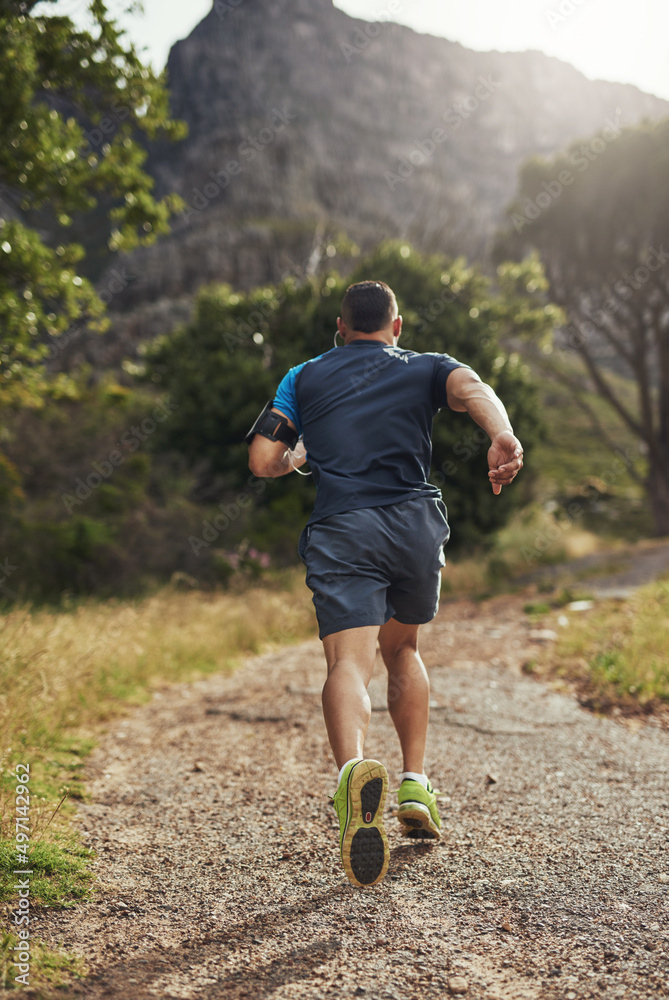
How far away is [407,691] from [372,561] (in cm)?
59

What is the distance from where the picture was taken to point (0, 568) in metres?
9.06

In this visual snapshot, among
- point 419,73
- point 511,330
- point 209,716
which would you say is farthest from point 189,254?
point 419,73

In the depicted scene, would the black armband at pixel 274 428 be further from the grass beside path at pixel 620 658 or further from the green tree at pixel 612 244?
the green tree at pixel 612 244

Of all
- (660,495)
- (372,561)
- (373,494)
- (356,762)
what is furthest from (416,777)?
(660,495)

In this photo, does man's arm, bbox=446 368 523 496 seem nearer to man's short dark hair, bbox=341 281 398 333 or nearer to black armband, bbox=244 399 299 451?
man's short dark hair, bbox=341 281 398 333

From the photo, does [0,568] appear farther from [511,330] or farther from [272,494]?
[511,330]

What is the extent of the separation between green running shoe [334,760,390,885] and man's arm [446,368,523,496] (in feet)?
3.20

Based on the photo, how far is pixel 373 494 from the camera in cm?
216

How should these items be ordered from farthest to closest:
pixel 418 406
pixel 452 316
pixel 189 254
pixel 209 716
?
pixel 189 254, pixel 452 316, pixel 209 716, pixel 418 406

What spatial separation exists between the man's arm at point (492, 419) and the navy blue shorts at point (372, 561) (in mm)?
317

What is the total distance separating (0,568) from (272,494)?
183 inches

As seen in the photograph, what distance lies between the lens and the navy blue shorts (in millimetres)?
2082

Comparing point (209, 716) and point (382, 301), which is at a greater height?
point (382, 301)

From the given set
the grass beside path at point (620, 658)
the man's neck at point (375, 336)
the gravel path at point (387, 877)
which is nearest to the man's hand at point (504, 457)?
the man's neck at point (375, 336)
